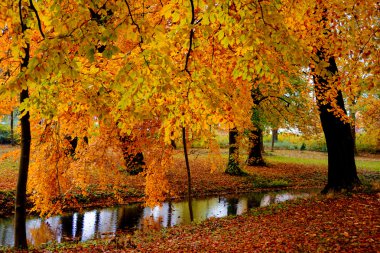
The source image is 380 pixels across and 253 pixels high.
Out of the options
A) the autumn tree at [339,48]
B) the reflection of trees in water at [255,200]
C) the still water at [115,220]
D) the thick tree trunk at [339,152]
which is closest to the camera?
the autumn tree at [339,48]

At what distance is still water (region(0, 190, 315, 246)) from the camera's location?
1152 centimetres

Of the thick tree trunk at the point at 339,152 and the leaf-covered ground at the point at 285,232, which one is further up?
the thick tree trunk at the point at 339,152

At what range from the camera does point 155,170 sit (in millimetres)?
11836

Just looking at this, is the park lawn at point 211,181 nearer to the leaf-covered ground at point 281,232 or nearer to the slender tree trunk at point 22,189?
the leaf-covered ground at point 281,232

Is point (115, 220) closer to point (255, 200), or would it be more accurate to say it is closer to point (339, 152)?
point (255, 200)

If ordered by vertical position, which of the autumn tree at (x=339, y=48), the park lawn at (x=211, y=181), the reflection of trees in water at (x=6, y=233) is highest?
the autumn tree at (x=339, y=48)

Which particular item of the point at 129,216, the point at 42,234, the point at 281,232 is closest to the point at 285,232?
the point at 281,232

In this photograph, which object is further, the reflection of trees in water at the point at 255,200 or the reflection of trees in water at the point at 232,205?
the reflection of trees in water at the point at 255,200

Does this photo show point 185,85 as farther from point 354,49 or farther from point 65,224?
point 65,224

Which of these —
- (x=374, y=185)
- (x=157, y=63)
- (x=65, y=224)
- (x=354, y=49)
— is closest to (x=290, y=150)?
(x=374, y=185)

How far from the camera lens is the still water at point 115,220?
1152cm

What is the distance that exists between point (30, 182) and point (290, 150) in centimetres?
3905

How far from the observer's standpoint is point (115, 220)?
13.4m

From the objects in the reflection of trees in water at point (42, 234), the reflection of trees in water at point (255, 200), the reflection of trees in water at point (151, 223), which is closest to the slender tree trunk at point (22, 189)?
the reflection of trees in water at point (42, 234)
